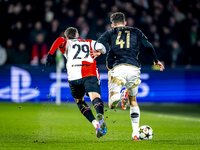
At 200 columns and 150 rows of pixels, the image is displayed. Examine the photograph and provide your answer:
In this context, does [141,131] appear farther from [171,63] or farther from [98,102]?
[171,63]

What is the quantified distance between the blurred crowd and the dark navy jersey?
6.95 metres

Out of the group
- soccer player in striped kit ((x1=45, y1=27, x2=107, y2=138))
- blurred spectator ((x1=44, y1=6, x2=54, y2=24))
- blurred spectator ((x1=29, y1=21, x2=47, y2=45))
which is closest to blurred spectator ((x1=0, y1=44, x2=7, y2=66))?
blurred spectator ((x1=29, y1=21, x2=47, y2=45))

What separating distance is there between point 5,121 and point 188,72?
24.2 ft

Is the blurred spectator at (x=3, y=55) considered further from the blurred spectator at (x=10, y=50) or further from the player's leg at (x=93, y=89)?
the player's leg at (x=93, y=89)

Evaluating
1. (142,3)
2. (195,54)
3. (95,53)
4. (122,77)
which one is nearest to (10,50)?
(142,3)

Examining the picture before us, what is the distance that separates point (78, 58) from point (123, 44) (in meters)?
0.87

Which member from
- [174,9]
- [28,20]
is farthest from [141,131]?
[174,9]

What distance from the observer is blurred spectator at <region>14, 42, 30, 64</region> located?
40.8ft

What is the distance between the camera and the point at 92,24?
492 inches

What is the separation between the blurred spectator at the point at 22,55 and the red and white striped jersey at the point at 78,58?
22.7ft

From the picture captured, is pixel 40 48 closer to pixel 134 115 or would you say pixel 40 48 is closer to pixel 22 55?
pixel 22 55

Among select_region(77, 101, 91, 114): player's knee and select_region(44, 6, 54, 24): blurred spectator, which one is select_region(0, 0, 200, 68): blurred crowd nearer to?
select_region(44, 6, 54, 24): blurred spectator

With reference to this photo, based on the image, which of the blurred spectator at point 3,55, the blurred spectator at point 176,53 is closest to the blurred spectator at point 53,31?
the blurred spectator at point 3,55

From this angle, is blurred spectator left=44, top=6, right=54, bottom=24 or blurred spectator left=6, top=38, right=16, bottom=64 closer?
blurred spectator left=6, top=38, right=16, bottom=64
